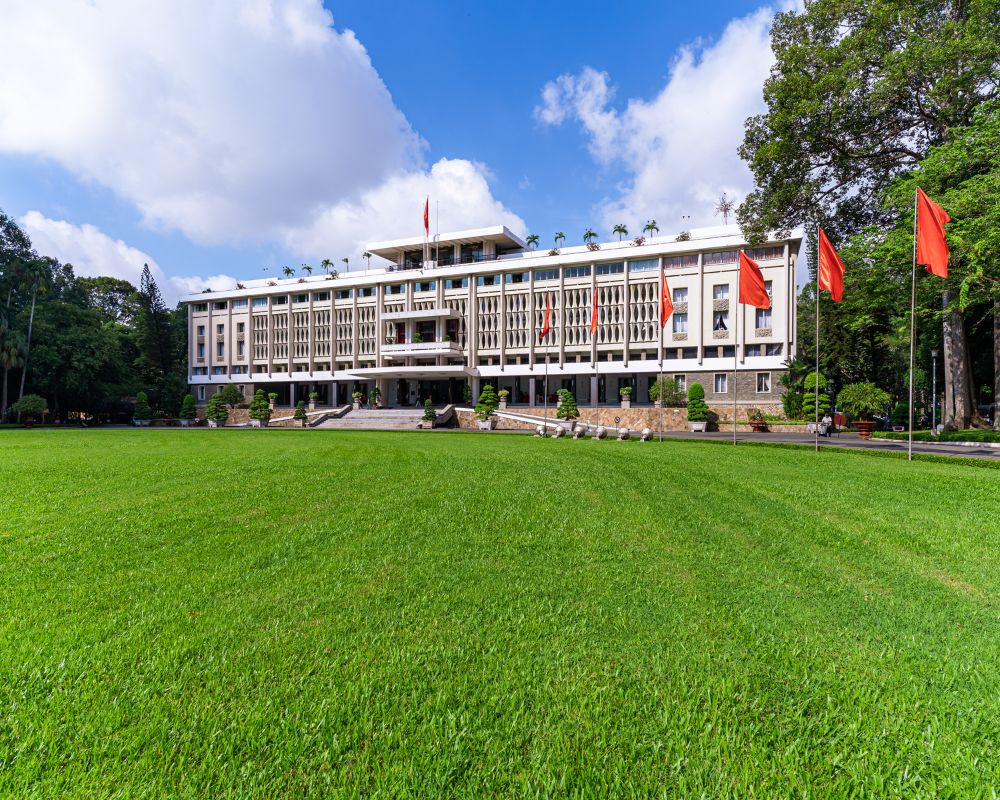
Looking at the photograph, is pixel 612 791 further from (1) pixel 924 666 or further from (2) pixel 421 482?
(2) pixel 421 482

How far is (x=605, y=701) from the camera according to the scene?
97.9 inches

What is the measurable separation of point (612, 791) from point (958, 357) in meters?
28.2

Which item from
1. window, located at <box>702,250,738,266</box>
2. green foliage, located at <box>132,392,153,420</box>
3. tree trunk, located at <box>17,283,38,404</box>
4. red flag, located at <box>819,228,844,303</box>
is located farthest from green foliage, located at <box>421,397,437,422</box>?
tree trunk, located at <box>17,283,38,404</box>

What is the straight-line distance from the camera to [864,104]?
2028cm

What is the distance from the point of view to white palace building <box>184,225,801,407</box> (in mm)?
37625

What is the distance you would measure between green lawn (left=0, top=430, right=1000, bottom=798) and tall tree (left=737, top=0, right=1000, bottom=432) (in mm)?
20529

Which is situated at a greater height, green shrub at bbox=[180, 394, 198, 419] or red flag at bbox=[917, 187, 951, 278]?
red flag at bbox=[917, 187, 951, 278]

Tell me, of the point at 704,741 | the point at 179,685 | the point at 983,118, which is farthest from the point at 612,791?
the point at 983,118

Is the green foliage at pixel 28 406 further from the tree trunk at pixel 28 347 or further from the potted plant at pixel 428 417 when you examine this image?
the potted plant at pixel 428 417

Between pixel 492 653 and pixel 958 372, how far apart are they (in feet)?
92.4

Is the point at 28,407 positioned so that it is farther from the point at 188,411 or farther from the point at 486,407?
the point at 486,407

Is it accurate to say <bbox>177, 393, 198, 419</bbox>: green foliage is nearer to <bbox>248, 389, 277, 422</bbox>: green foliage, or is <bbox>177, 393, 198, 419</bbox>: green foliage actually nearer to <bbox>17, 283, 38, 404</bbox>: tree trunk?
<bbox>248, 389, 277, 422</bbox>: green foliage

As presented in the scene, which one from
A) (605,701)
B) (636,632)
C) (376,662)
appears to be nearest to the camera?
(605,701)

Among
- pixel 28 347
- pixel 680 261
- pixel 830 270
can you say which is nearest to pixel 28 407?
pixel 28 347
